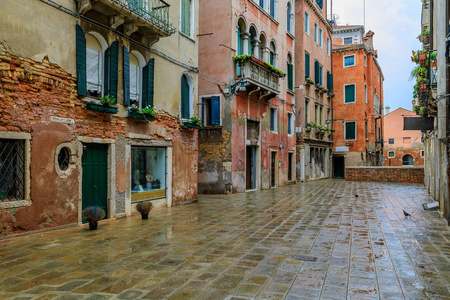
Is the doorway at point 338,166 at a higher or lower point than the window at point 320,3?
lower

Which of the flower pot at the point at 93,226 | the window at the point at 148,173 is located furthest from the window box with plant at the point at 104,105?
the flower pot at the point at 93,226

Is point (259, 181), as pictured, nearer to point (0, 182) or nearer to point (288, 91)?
point (288, 91)

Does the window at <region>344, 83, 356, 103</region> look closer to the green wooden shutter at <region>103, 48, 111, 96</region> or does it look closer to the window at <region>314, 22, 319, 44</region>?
the window at <region>314, 22, 319, 44</region>

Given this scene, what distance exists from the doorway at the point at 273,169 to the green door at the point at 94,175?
11679 mm

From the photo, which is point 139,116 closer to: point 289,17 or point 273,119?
point 273,119

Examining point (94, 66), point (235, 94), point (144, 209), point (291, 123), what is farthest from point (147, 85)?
point (291, 123)

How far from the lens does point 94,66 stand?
8922 mm

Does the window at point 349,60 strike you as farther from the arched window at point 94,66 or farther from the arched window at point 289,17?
the arched window at point 94,66

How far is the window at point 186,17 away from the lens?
12.5 metres

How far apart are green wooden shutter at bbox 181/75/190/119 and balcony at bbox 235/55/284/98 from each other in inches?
140

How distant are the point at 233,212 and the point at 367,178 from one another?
1724cm

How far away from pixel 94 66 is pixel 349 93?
26488 millimetres

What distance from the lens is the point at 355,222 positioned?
870 cm

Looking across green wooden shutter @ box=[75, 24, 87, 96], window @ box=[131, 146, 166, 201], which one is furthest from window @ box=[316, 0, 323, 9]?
green wooden shutter @ box=[75, 24, 87, 96]
